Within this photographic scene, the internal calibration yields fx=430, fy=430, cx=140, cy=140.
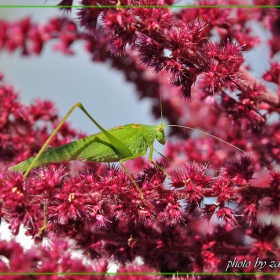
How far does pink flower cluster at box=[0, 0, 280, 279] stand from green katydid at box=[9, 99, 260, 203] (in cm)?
16

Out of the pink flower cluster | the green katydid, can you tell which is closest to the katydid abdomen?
the green katydid

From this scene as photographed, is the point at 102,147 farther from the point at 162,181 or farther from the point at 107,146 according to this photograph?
the point at 162,181

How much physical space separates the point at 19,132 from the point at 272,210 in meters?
1.33

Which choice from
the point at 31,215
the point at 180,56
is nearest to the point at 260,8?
the point at 180,56

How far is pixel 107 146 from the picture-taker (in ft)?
6.92

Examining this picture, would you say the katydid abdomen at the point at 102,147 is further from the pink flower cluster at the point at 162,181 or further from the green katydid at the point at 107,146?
the pink flower cluster at the point at 162,181

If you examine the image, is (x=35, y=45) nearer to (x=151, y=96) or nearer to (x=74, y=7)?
(x=151, y=96)

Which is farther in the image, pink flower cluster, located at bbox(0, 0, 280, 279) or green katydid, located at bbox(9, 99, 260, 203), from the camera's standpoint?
green katydid, located at bbox(9, 99, 260, 203)

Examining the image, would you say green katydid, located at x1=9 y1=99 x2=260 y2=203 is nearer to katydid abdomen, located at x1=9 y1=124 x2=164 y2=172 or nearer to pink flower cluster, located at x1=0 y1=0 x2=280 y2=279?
katydid abdomen, located at x1=9 y1=124 x2=164 y2=172

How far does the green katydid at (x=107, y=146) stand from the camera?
195 cm

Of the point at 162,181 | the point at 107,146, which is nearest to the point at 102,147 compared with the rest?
the point at 107,146

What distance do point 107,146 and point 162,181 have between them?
51cm

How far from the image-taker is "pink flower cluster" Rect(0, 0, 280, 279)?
1.56 metres

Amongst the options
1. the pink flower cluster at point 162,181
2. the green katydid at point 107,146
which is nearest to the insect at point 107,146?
the green katydid at point 107,146
